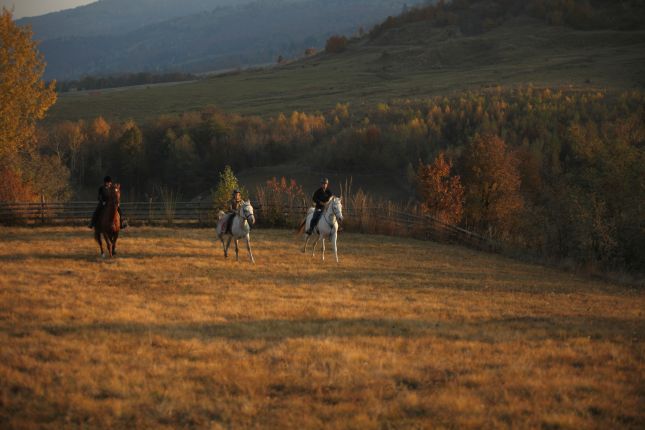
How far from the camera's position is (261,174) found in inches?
3162

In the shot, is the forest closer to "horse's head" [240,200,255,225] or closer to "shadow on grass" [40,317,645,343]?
"horse's head" [240,200,255,225]

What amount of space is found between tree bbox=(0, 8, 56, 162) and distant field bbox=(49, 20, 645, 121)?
249 ft

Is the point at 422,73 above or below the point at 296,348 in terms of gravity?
above

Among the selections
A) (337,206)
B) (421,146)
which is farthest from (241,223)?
(421,146)

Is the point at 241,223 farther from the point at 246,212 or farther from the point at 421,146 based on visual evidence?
the point at 421,146

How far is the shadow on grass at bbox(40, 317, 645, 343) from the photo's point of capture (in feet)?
36.3

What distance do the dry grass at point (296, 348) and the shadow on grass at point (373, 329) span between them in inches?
2.7

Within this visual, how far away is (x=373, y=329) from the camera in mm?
12133

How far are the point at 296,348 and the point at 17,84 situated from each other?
2738cm

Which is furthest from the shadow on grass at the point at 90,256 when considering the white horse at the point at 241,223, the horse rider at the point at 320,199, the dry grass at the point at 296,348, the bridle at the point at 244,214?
the horse rider at the point at 320,199

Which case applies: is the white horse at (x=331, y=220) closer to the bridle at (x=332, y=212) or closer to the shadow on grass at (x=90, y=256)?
the bridle at (x=332, y=212)

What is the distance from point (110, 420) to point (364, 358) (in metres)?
4.59

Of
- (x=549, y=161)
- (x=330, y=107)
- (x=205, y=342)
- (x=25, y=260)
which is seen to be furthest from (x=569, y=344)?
(x=330, y=107)

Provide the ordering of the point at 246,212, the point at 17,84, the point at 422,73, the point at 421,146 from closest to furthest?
1. the point at 246,212
2. the point at 17,84
3. the point at 421,146
4. the point at 422,73
